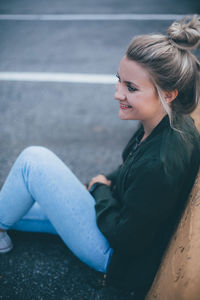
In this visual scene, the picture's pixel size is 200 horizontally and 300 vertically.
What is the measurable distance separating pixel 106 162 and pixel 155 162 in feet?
6.28

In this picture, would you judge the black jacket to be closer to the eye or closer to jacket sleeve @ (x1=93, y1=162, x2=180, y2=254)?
jacket sleeve @ (x1=93, y1=162, x2=180, y2=254)

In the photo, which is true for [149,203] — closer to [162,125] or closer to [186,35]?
[162,125]

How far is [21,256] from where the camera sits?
223 centimetres

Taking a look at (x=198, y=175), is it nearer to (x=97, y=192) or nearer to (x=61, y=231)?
(x=97, y=192)

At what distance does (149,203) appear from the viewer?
1408 mm

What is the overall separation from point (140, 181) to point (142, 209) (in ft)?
0.46

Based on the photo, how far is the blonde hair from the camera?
4.90 ft

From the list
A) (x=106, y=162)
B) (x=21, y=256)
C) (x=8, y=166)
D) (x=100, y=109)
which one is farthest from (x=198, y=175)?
(x=100, y=109)

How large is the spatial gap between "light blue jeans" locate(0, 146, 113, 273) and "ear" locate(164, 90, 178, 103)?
2.67 feet

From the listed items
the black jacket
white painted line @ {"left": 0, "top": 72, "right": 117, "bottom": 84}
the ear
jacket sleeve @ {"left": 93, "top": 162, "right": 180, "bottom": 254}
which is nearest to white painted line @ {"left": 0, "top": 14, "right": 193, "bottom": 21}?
white painted line @ {"left": 0, "top": 72, "right": 117, "bottom": 84}

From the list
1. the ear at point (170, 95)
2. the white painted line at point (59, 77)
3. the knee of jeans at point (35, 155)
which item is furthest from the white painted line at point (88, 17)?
the ear at point (170, 95)

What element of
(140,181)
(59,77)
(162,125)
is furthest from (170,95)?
(59,77)

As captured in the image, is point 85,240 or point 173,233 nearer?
point 173,233

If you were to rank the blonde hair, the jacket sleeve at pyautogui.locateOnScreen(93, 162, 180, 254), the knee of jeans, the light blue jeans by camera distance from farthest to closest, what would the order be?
the knee of jeans
the light blue jeans
the blonde hair
the jacket sleeve at pyautogui.locateOnScreen(93, 162, 180, 254)
